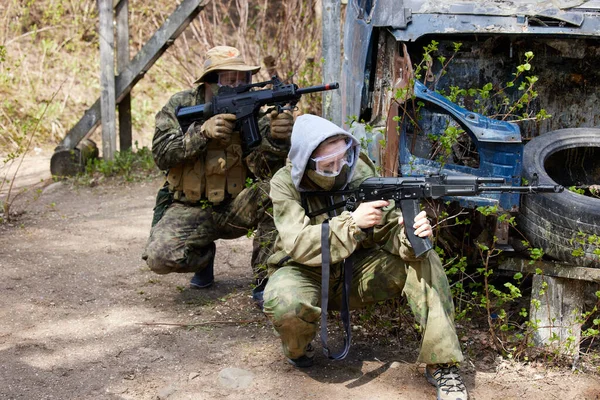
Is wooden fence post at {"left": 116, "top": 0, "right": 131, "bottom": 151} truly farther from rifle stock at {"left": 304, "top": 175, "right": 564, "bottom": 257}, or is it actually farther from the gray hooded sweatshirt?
rifle stock at {"left": 304, "top": 175, "right": 564, "bottom": 257}

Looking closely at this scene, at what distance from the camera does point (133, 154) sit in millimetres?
9250

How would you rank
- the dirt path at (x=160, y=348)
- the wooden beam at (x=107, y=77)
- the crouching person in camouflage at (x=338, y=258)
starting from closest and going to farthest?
the crouching person in camouflage at (x=338, y=258) < the dirt path at (x=160, y=348) < the wooden beam at (x=107, y=77)

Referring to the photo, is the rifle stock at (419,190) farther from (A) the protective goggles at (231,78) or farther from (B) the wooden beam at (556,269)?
(A) the protective goggles at (231,78)

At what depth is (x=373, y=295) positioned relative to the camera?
13.2ft

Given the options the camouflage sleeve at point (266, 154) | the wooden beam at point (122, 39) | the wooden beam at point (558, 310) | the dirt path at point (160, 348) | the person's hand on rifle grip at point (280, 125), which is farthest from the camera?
the wooden beam at point (122, 39)

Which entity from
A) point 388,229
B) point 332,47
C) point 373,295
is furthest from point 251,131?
point 332,47

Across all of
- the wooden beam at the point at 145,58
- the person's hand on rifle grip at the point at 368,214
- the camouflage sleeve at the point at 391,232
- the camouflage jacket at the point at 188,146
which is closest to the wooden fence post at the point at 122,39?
the wooden beam at the point at 145,58

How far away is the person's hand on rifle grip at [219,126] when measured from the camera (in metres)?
4.79

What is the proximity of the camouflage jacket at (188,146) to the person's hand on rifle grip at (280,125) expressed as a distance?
93mm

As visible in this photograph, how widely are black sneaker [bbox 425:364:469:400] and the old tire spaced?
33.0 inches

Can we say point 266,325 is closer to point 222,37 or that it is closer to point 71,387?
point 71,387

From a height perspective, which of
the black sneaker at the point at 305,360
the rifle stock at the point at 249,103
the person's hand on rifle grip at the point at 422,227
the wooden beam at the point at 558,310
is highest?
the rifle stock at the point at 249,103

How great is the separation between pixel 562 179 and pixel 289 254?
208 cm

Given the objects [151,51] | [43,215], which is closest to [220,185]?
[43,215]
